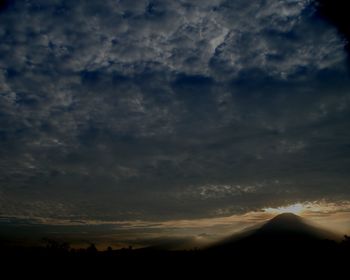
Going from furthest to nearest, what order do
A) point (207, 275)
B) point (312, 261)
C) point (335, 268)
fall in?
point (312, 261)
point (207, 275)
point (335, 268)

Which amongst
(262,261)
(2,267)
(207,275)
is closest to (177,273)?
(207,275)

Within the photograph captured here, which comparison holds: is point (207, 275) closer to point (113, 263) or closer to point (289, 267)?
point (289, 267)

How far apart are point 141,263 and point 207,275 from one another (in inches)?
663

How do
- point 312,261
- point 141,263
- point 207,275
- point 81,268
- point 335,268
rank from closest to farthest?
point 335,268 < point 207,275 < point 312,261 < point 81,268 < point 141,263

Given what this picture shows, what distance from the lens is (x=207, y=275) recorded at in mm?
43094

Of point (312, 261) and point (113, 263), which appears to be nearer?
point (312, 261)

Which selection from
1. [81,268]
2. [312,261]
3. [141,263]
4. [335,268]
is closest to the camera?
[335,268]

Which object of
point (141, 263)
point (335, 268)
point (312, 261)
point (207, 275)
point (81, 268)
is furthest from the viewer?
point (141, 263)

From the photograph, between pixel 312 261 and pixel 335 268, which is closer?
pixel 335 268

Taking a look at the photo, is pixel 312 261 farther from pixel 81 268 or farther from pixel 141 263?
pixel 81 268

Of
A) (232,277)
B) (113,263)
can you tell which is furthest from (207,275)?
(113,263)

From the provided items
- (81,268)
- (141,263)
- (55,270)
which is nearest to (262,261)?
(141,263)

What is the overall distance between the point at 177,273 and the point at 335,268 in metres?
21.9

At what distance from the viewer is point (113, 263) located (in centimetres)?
5644
